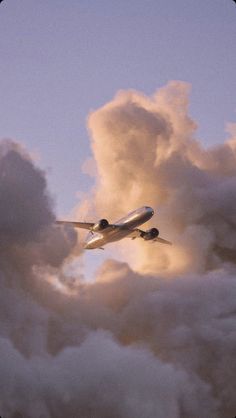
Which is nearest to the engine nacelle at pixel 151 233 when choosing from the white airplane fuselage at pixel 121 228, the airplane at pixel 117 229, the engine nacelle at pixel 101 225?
the airplane at pixel 117 229

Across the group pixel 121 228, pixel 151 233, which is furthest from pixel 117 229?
pixel 151 233

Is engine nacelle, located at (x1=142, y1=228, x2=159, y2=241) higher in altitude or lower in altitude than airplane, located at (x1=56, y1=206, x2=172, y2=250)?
higher

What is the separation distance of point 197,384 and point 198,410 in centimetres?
563

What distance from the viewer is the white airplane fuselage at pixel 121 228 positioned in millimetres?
80812

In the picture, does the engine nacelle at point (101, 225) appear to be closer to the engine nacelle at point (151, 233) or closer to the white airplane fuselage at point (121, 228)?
the white airplane fuselage at point (121, 228)

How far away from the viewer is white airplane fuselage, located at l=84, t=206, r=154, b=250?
8081 cm

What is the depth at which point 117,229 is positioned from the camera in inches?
3369

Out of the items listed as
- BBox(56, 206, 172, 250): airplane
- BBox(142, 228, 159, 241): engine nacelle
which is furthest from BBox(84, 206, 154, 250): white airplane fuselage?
BBox(142, 228, 159, 241): engine nacelle

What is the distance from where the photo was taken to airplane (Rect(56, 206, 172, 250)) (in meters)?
81.2

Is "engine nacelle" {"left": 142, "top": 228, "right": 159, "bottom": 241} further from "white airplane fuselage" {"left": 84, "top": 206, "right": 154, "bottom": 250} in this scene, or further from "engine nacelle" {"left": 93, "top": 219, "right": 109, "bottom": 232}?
"engine nacelle" {"left": 93, "top": 219, "right": 109, "bottom": 232}

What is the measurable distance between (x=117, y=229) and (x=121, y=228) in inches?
32.1

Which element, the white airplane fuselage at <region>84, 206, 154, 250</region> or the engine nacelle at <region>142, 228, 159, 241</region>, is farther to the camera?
the engine nacelle at <region>142, 228, 159, 241</region>

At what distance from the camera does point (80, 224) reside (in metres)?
91.9

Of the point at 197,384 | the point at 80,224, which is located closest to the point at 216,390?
the point at 197,384
